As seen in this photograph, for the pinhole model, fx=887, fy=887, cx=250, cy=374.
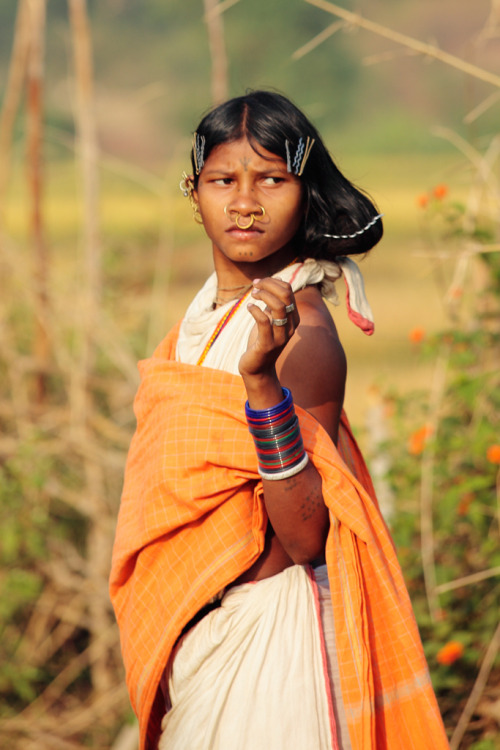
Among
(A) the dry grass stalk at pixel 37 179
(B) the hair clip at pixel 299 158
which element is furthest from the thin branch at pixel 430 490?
(A) the dry grass stalk at pixel 37 179

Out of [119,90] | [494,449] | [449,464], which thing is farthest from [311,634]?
[119,90]

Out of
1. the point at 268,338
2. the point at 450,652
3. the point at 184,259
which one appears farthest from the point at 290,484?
the point at 184,259

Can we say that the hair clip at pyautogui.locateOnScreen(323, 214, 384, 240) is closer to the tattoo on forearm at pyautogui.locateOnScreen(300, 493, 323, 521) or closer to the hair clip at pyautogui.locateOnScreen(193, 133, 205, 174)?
the hair clip at pyautogui.locateOnScreen(193, 133, 205, 174)

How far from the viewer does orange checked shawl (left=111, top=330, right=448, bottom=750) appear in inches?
65.7

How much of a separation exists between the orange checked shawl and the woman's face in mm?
271

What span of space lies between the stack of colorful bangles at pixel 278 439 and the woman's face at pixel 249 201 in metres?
0.36

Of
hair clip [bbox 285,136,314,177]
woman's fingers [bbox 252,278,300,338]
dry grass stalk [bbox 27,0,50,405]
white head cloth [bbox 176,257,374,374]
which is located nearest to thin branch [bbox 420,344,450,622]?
white head cloth [bbox 176,257,374,374]

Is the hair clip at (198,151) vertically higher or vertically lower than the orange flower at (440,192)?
lower

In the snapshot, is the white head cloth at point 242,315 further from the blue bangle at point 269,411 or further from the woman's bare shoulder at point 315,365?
the blue bangle at point 269,411

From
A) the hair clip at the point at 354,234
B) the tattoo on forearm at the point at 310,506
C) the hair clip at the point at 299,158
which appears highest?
the hair clip at the point at 299,158

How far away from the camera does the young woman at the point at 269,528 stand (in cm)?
168

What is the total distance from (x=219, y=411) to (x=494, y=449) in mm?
1356

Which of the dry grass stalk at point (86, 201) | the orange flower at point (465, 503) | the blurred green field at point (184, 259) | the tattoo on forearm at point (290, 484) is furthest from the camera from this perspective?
the blurred green field at point (184, 259)

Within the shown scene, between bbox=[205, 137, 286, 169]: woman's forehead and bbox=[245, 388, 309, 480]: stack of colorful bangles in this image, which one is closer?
bbox=[245, 388, 309, 480]: stack of colorful bangles
